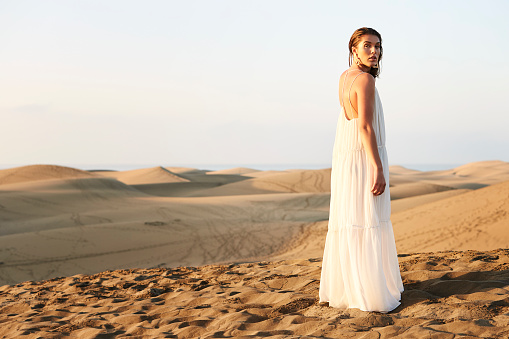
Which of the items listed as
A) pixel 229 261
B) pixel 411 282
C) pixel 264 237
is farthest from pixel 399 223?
pixel 411 282

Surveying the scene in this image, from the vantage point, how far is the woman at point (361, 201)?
13.6 feet

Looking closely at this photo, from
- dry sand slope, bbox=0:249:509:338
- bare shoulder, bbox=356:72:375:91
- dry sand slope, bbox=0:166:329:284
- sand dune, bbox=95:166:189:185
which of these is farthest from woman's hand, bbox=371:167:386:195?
sand dune, bbox=95:166:189:185

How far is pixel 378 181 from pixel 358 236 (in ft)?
1.72

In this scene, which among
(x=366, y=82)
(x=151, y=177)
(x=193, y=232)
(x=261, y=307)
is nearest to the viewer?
(x=366, y=82)

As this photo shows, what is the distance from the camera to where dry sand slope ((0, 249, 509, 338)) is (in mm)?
3793

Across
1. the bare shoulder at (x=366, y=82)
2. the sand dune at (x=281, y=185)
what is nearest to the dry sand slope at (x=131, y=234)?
the bare shoulder at (x=366, y=82)

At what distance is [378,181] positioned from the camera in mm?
4152

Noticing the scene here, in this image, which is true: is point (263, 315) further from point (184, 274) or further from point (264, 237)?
point (264, 237)

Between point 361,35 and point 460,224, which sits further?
point 460,224

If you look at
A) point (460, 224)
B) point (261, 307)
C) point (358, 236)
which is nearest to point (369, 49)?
point (358, 236)

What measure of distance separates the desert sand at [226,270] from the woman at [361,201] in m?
0.21

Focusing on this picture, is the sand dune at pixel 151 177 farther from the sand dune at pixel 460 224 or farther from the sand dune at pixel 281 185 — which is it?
the sand dune at pixel 460 224

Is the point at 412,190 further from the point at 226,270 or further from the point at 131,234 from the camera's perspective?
the point at 226,270

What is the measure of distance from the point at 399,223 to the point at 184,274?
292 inches
